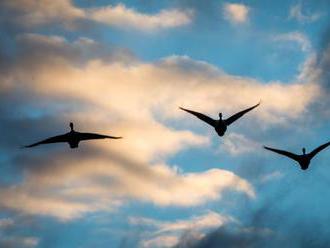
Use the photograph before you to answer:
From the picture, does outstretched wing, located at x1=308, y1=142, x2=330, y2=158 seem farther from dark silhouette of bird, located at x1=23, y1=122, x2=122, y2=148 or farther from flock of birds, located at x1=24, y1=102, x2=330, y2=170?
dark silhouette of bird, located at x1=23, y1=122, x2=122, y2=148

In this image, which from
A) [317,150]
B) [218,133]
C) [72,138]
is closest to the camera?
[72,138]

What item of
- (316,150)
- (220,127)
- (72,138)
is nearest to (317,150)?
(316,150)

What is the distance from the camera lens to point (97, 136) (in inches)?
4250

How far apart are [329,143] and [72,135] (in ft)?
126

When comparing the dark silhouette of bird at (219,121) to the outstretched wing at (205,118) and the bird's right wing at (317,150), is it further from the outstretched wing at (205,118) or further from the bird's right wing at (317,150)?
the bird's right wing at (317,150)

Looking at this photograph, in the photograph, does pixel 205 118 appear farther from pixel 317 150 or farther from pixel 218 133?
pixel 317 150

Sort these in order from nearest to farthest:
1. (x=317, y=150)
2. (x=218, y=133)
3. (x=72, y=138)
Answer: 1. (x=72, y=138)
2. (x=218, y=133)
3. (x=317, y=150)

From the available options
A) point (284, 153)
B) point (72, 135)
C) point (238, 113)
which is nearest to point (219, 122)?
point (238, 113)

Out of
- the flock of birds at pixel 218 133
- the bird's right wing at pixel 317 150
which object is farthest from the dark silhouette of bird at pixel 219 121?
the bird's right wing at pixel 317 150

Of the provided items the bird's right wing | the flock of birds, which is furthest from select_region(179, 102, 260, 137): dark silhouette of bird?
the bird's right wing

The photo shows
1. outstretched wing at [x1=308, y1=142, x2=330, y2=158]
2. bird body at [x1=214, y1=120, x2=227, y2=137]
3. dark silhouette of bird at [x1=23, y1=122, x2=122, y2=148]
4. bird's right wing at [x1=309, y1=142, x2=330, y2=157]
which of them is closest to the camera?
dark silhouette of bird at [x1=23, y1=122, x2=122, y2=148]

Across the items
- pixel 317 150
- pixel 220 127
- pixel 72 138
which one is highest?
pixel 220 127

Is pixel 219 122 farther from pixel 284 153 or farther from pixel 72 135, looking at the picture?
pixel 72 135

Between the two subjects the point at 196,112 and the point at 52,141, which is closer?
the point at 52,141
